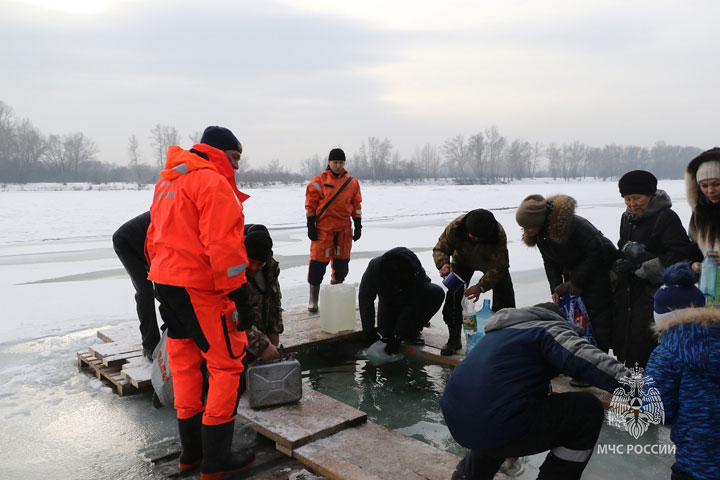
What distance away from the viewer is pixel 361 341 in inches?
186

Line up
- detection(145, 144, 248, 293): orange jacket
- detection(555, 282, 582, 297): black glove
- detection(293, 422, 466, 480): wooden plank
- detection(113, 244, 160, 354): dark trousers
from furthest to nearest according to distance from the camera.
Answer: detection(113, 244, 160, 354): dark trousers, detection(555, 282, 582, 297): black glove, detection(293, 422, 466, 480): wooden plank, detection(145, 144, 248, 293): orange jacket

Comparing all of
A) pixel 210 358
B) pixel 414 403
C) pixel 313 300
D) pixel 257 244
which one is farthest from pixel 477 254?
pixel 210 358

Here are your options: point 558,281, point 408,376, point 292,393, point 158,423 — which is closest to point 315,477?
point 292,393

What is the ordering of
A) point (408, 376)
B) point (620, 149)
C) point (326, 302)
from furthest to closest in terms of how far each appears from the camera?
point (620, 149), point (326, 302), point (408, 376)

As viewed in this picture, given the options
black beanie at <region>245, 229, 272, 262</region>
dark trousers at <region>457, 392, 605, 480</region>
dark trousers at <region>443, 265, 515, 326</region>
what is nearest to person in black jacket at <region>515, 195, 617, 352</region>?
dark trousers at <region>443, 265, 515, 326</region>

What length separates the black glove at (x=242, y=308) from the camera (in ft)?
7.98

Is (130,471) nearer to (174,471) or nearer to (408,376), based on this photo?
(174,471)

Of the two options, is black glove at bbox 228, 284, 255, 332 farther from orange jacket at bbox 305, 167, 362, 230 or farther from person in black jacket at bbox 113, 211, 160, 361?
orange jacket at bbox 305, 167, 362, 230

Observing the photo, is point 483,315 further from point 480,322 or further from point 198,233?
point 198,233

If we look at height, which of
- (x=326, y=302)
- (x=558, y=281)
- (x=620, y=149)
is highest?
(x=620, y=149)

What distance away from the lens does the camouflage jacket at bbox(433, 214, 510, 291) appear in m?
3.88

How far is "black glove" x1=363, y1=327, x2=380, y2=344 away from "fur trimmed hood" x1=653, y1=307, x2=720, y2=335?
9.19 feet

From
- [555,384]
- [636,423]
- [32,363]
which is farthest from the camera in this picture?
[32,363]

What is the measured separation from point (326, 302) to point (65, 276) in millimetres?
5571
